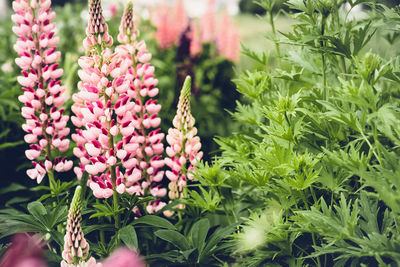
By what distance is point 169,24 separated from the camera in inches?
197

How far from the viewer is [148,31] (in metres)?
5.92

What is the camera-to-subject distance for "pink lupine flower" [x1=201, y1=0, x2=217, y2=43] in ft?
18.2

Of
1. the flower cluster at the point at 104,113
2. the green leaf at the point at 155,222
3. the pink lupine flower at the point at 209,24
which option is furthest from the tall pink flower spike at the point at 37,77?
the pink lupine flower at the point at 209,24

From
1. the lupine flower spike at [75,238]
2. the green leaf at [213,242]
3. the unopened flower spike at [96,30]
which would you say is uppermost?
the unopened flower spike at [96,30]

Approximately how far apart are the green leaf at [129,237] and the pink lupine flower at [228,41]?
12.3 feet

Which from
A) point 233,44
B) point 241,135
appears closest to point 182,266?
point 241,135

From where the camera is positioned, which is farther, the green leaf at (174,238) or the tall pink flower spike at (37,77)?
the tall pink flower spike at (37,77)

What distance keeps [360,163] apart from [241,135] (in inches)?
30.2

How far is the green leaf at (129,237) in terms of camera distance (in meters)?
1.51

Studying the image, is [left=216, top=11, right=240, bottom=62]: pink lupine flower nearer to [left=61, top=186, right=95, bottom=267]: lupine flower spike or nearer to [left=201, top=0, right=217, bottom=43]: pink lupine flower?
[left=201, top=0, right=217, bottom=43]: pink lupine flower

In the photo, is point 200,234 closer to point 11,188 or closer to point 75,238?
point 75,238

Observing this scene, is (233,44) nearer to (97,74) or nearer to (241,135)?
(241,135)

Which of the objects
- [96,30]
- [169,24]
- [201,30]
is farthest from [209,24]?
[96,30]

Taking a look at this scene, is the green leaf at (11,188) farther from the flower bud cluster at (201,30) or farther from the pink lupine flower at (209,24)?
the pink lupine flower at (209,24)
